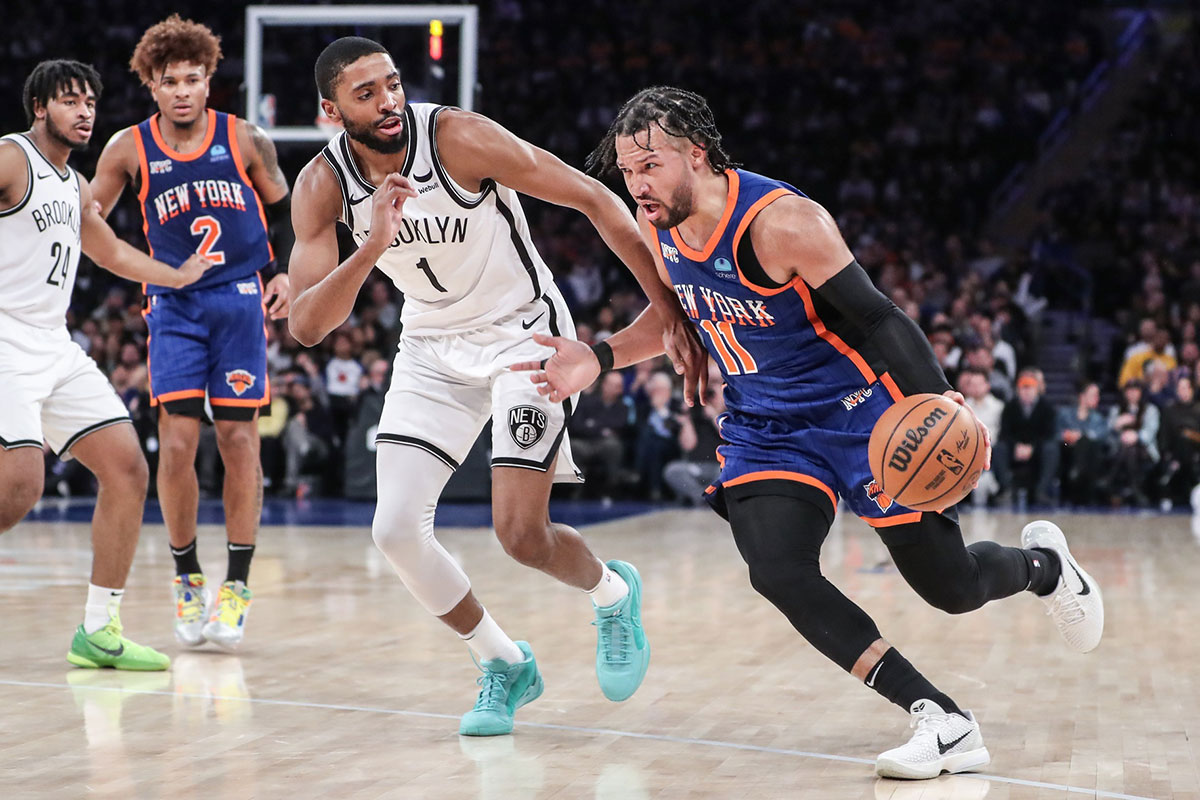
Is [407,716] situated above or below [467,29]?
below

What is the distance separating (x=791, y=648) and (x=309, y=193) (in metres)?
2.73

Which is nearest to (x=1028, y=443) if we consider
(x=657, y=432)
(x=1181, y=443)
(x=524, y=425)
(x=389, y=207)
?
(x=1181, y=443)

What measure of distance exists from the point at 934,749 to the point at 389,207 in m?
1.97

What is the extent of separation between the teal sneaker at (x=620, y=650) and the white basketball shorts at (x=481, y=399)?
1.48ft

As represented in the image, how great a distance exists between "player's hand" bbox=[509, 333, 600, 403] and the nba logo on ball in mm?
212

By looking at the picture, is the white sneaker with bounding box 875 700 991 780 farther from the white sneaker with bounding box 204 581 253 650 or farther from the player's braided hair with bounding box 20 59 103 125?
the player's braided hair with bounding box 20 59 103 125

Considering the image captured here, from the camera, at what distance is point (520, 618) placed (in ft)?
21.1

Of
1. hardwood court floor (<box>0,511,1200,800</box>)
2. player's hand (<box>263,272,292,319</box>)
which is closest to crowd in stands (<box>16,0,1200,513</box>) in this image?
hardwood court floor (<box>0,511,1200,800</box>)

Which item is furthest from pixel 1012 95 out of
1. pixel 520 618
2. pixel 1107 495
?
pixel 520 618

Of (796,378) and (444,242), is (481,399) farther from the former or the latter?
(796,378)

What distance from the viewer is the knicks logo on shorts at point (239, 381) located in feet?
18.8

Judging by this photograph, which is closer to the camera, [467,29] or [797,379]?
[797,379]

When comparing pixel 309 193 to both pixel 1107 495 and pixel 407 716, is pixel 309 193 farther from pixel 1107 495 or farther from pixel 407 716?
pixel 1107 495

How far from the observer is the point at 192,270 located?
5668mm
